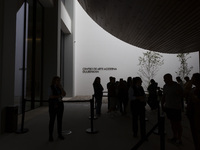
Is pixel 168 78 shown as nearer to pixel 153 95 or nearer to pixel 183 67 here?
pixel 153 95

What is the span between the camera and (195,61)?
14211 millimetres

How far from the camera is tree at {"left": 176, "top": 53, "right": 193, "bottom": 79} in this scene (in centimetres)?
1399

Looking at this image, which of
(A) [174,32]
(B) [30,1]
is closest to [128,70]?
(A) [174,32]

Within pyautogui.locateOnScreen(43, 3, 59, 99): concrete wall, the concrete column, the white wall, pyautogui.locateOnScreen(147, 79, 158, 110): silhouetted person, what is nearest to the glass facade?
pyautogui.locateOnScreen(43, 3, 59, 99): concrete wall

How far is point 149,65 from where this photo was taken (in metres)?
14.0

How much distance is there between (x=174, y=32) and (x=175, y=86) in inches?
144

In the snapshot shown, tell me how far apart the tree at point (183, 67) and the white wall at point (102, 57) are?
351 mm

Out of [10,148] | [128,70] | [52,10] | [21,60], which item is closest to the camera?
[10,148]

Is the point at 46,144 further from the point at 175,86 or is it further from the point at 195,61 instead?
the point at 195,61

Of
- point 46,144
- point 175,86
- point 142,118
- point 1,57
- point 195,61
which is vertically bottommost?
point 46,144

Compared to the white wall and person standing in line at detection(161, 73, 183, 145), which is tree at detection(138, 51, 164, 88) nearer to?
the white wall

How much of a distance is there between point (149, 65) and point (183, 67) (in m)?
3.09

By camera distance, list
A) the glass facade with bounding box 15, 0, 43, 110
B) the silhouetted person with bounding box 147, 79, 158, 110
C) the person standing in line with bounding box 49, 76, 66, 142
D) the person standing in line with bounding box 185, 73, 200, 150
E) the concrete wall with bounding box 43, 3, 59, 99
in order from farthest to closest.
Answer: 1. the concrete wall with bounding box 43, 3, 59, 99
2. the silhouetted person with bounding box 147, 79, 158, 110
3. the glass facade with bounding box 15, 0, 43, 110
4. the person standing in line with bounding box 49, 76, 66, 142
5. the person standing in line with bounding box 185, 73, 200, 150

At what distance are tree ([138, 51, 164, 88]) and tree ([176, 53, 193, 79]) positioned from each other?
166 centimetres
